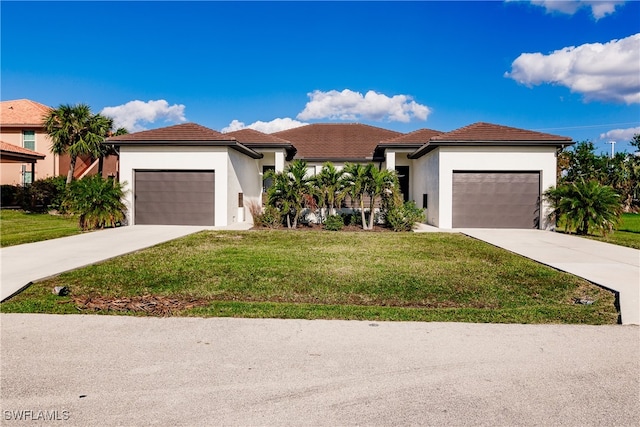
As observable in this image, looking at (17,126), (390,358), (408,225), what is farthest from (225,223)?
(17,126)

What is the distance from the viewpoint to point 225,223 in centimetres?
1639

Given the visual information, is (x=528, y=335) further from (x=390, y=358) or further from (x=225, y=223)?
(x=225, y=223)

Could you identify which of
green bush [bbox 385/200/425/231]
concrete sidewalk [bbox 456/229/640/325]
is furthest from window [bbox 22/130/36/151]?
concrete sidewalk [bbox 456/229/640/325]

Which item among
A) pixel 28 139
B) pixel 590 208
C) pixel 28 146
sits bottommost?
pixel 590 208

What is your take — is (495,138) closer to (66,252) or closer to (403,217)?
(403,217)

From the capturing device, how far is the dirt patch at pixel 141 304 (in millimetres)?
5340

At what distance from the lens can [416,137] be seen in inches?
789

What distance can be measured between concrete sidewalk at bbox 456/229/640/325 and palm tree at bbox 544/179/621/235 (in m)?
1.15

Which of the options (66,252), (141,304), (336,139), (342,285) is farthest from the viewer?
(336,139)

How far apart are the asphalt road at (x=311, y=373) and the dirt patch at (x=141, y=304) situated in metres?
0.43

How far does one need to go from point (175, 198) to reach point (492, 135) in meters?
12.9

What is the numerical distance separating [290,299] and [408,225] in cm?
1018

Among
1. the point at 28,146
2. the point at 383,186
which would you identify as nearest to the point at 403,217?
the point at 383,186

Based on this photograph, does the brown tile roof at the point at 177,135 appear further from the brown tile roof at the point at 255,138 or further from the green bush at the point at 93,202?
the brown tile roof at the point at 255,138
